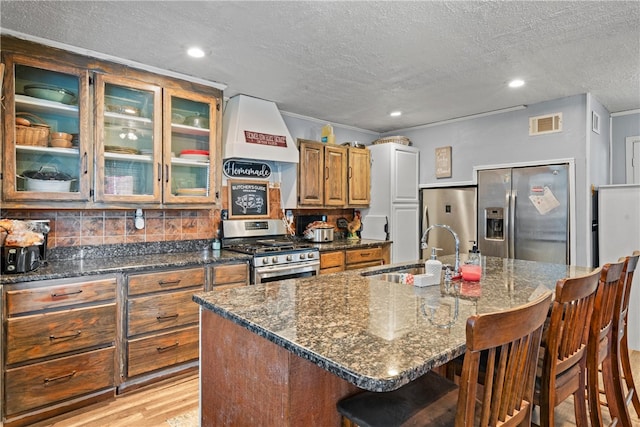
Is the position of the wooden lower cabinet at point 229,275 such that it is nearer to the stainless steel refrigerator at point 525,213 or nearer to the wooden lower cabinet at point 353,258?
the wooden lower cabinet at point 353,258

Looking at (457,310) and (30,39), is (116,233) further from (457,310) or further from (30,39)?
(457,310)

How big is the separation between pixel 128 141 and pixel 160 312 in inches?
53.4

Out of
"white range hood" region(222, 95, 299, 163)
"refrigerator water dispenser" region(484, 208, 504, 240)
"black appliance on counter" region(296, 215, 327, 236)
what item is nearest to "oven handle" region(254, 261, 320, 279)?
"black appliance on counter" region(296, 215, 327, 236)

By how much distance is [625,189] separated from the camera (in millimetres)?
3422

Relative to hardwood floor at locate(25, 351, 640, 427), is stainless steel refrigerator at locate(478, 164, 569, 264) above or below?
above

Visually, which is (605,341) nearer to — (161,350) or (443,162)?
(161,350)

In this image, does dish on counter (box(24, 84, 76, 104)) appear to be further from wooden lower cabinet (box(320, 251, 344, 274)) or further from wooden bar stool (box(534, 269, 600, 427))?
wooden bar stool (box(534, 269, 600, 427))

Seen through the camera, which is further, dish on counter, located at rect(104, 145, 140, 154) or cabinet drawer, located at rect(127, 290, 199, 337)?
dish on counter, located at rect(104, 145, 140, 154)

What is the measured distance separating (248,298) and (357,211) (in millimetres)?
3457

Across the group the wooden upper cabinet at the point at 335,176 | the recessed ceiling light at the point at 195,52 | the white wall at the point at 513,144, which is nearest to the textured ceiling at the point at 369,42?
the recessed ceiling light at the point at 195,52

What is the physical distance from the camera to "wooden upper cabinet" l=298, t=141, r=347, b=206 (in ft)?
13.4

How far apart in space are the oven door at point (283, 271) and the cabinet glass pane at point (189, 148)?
2.76ft

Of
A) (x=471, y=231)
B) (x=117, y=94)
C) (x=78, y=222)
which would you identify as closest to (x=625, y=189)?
(x=471, y=231)

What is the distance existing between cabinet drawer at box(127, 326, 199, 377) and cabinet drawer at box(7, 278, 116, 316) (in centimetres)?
41
